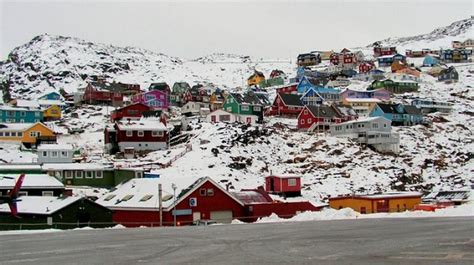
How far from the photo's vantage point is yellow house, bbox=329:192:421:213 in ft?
167

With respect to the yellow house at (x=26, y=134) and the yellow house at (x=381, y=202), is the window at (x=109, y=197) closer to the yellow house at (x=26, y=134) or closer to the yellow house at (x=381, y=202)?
the yellow house at (x=381, y=202)

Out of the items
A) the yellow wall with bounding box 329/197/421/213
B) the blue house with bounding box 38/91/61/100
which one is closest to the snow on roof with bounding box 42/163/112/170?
the yellow wall with bounding box 329/197/421/213

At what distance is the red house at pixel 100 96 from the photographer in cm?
11581

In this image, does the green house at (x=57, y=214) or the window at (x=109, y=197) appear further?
the window at (x=109, y=197)

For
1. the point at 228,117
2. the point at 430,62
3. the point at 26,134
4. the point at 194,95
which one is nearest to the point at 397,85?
the point at 430,62

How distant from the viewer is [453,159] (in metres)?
78.6

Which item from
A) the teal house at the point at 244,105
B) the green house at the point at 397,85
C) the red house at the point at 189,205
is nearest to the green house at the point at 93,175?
the red house at the point at 189,205

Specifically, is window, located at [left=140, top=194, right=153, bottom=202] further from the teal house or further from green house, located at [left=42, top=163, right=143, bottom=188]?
the teal house

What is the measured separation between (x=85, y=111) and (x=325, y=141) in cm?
4953

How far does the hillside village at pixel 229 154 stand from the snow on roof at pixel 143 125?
6.7 inches

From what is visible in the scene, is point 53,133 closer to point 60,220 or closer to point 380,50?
point 60,220

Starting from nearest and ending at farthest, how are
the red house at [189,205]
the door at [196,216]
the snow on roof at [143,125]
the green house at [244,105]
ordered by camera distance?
the red house at [189,205] → the door at [196,216] → the snow on roof at [143,125] → the green house at [244,105]

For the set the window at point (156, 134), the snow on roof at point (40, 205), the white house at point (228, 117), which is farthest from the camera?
the white house at point (228, 117)

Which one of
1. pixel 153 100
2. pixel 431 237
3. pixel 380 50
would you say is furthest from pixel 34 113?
pixel 380 50
